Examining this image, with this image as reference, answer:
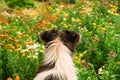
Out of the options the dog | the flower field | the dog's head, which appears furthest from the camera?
the flower field

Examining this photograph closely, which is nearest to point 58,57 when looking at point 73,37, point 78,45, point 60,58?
point 60,58

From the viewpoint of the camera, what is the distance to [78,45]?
9.15 metres

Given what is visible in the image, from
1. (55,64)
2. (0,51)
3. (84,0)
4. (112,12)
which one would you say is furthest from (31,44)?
(84,0)

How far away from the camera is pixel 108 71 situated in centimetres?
716

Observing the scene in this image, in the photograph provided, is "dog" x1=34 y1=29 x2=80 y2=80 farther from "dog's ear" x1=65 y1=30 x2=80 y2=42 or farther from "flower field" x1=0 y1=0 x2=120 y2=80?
"flower field" x1=0 y1=0 x2=120 y2=80

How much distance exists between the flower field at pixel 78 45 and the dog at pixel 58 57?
1.01 metres

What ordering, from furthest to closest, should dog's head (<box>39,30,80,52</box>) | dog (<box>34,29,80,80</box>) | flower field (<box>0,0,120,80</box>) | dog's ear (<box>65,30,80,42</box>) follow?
flower field (<box>0,0,120,80</box>)
dog's ear (<box>65,30,80,42</box>)
dog's head (<box>39,30,80,52</box>)
dog (<box>34,29,80,80</box>)

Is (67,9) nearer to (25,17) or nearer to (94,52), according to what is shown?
(25,17)

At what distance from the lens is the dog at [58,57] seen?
4340 millimetres

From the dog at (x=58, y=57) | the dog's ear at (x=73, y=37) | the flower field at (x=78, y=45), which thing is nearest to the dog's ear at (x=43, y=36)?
the dog at (x=58, y=57)

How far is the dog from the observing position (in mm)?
4340

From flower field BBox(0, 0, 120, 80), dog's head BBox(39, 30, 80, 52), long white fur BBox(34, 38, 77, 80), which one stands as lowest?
flower field BBox(0, 0, 120, 80)

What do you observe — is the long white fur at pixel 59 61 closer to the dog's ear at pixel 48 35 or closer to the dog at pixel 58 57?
the dog at pixel 58 57

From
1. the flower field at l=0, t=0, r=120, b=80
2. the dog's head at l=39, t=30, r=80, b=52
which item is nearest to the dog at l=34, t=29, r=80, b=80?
the dog's head at l=39, t=30, r=80, b=52
